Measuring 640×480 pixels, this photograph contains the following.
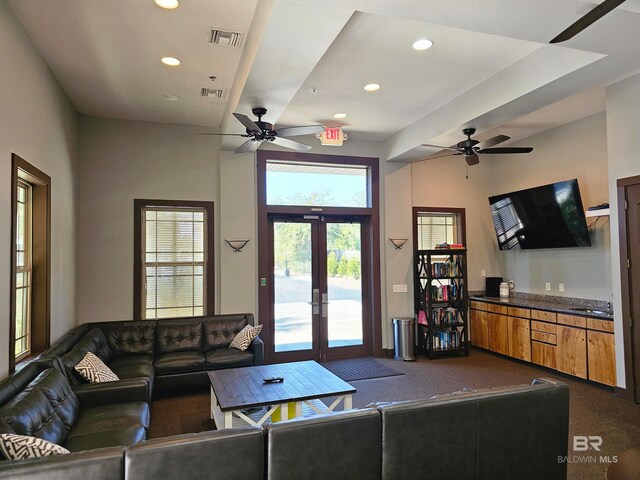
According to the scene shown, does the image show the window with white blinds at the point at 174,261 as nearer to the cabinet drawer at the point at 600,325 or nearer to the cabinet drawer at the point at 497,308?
the cabinet drawer at the point at 497,308

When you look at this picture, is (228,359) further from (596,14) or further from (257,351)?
(596,14)

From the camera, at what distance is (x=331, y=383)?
357 cm

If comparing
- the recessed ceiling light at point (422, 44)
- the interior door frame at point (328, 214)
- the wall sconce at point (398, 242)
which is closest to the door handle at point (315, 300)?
the interior door frame at point (328, 214)

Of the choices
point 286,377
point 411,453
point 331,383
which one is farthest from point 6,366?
point 411,453

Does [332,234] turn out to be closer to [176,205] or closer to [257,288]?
[257,288]

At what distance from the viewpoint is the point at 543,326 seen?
5410 millimetres

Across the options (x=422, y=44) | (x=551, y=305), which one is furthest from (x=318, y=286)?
(x=422, y=44)

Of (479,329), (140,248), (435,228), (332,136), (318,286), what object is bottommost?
(479,329)

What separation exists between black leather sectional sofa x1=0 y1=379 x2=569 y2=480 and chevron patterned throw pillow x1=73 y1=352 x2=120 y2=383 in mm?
2117

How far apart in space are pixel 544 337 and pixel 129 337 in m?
5.35

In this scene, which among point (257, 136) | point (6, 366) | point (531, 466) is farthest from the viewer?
point (257, 136)

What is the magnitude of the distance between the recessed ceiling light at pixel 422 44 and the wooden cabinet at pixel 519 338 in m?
4.03

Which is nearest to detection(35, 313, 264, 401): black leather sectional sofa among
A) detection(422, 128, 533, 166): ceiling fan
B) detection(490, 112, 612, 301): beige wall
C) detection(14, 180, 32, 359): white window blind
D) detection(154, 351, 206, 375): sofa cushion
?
detection(154, 351, 206, 375): sofa cushion

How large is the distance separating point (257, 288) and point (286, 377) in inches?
89.6
